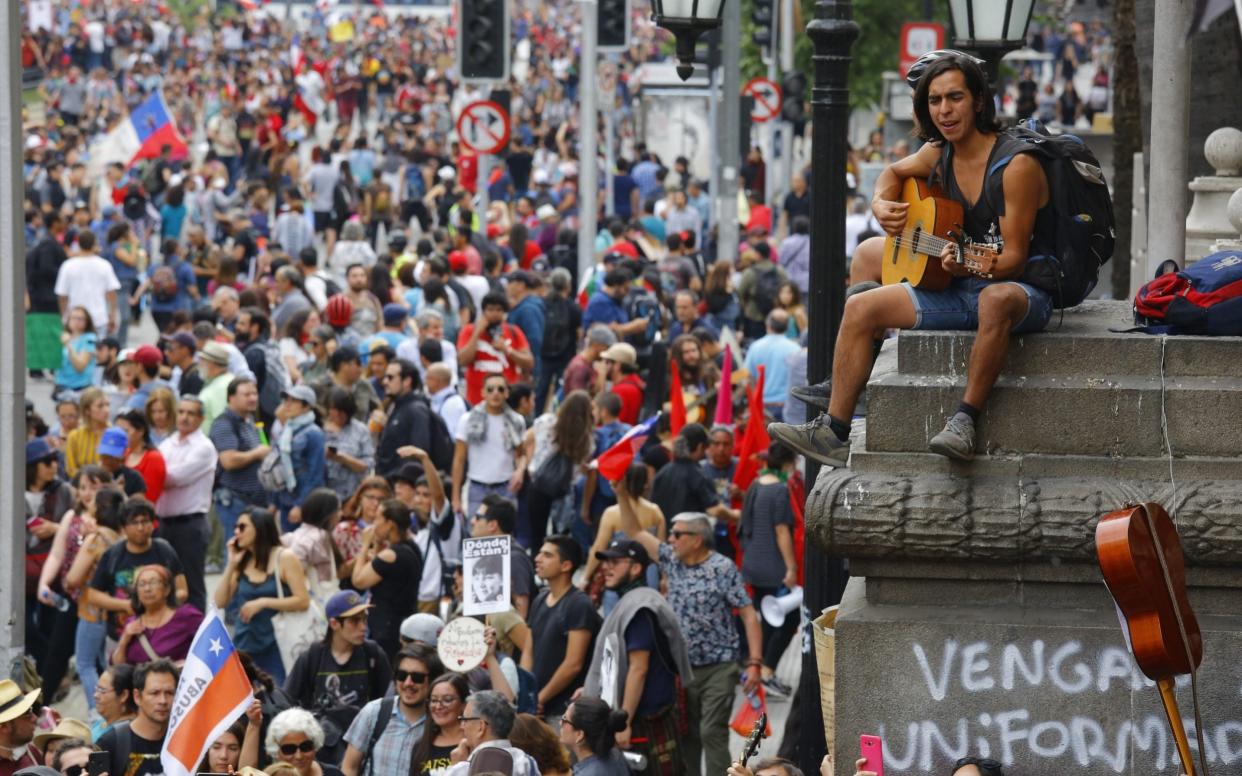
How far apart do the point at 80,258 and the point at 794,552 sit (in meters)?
11.3

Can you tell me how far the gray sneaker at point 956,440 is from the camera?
528cm

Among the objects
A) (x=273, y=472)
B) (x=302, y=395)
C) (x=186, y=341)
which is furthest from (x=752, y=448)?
(x=186, y=341)

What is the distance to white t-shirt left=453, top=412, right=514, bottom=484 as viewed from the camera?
14188mm

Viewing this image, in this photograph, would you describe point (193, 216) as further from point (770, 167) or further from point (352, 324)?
point (352, 324)

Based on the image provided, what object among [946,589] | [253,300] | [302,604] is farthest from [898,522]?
[253,300]

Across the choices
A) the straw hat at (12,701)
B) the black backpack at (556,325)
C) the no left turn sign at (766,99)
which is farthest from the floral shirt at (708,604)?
the no left turn sign at (766,99)

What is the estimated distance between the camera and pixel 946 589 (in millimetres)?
5477

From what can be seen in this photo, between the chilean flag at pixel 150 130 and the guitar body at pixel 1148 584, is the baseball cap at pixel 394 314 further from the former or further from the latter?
the guitar body at pixel 1148 584

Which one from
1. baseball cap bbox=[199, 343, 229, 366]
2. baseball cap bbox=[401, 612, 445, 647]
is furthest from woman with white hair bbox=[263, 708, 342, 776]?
baseball cap bbox=[199, 343, 229, 366]

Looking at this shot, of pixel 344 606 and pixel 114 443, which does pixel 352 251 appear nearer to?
pixel 114 443

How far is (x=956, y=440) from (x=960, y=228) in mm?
788

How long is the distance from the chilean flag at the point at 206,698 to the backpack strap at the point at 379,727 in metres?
0.88

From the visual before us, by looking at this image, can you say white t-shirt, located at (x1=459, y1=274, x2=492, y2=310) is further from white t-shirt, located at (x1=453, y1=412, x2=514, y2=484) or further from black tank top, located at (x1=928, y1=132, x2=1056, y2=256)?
black tank top, located at (x1=928, y1=132, x2=1056, y2=256)

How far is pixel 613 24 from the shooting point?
24859mm
